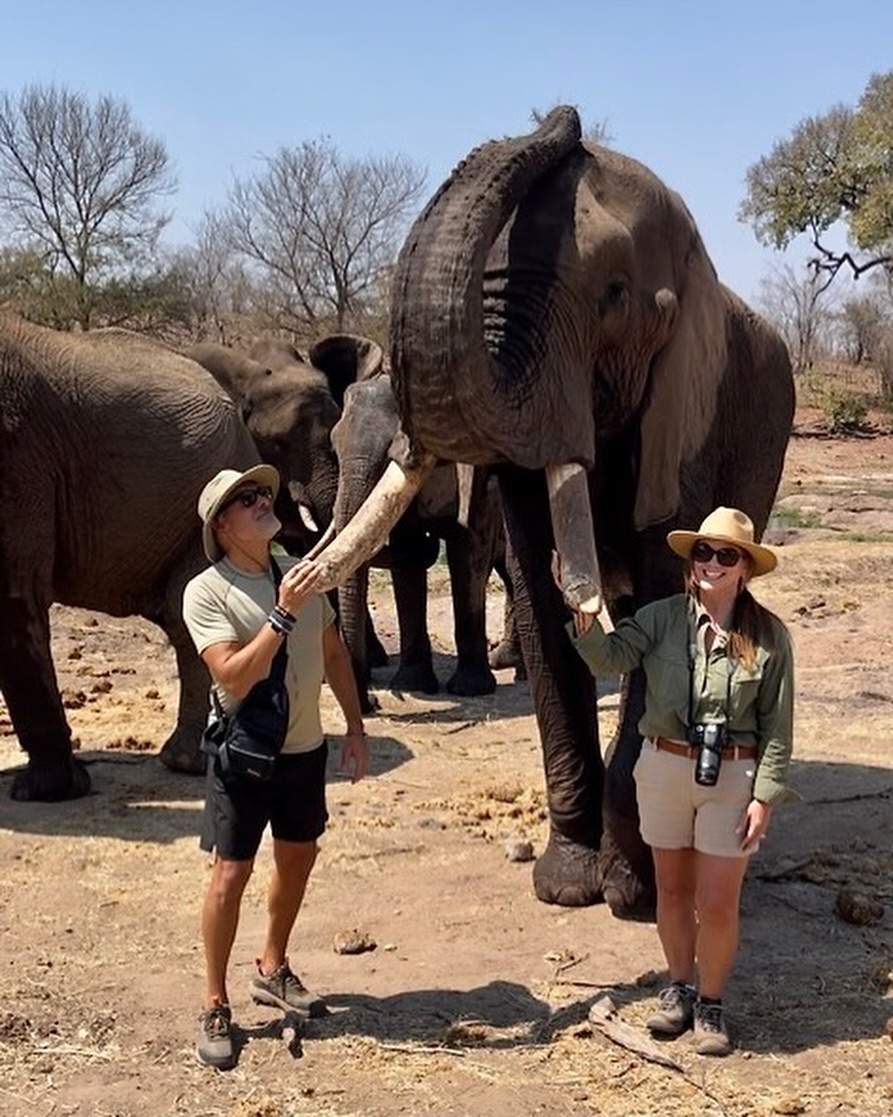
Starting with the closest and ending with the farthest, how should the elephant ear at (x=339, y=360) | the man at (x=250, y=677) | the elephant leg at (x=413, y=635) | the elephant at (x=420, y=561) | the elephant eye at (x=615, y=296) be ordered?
the man at (x=250, y=677), the elephant eye at (x=615, y=296), the elephant at (x=420, y=561), the elephant leg at (x=413, y=635), the elephant ear at (x=339, y=360)

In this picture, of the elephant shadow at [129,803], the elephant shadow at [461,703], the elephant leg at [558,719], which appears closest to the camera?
the elephant leg at [558,719]

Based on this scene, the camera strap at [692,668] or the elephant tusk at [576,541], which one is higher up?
the elephant tusk at [576,541]

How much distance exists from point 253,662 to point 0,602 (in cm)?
366

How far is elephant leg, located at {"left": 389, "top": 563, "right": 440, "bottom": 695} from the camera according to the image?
10.9 m

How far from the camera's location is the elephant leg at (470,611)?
35.5 ft

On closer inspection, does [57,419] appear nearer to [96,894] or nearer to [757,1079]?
[96,894]

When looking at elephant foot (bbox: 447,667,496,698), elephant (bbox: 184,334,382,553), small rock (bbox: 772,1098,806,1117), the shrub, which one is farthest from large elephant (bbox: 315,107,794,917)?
the shrub

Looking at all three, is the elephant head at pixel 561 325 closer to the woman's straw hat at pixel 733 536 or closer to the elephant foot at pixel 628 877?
the woman's straw hat at pixel 733 536

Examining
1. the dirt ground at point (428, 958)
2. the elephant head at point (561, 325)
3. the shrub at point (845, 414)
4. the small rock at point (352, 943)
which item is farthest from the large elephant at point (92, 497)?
the shrub at point (845, 414)

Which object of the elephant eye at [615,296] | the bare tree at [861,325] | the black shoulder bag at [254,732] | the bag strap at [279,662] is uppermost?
the bare tree at [861,325]

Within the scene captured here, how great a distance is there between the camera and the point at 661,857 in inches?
177

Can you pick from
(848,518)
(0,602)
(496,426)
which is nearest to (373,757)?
(0,602)

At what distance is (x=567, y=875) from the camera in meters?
5.80

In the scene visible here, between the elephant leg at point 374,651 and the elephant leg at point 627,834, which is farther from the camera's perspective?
the elephant leg at point 374,651
